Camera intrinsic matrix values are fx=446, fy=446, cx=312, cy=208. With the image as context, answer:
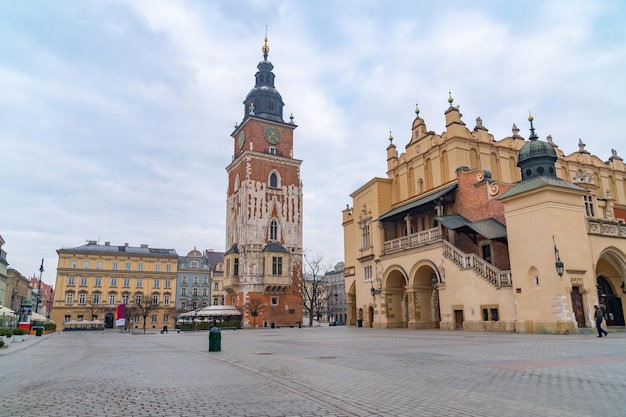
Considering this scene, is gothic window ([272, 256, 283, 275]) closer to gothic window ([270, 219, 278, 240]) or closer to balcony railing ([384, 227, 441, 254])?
gothic window ([270, 219, 278, 240])

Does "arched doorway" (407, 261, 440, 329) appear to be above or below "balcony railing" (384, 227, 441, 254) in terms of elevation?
below

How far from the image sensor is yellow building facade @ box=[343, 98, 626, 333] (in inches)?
953

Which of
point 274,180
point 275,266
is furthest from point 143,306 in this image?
point 274,180

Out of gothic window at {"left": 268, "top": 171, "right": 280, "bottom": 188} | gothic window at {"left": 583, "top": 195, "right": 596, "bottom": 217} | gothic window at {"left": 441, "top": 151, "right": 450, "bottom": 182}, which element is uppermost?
gothic window at {"left": 268, "top": 171, "right": 280, "bottom": 188}

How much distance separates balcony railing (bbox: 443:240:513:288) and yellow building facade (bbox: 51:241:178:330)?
205 feet

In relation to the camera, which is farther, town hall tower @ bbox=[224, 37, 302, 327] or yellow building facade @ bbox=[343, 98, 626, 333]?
town hall tower @ bbox=[224, 37, 302, 327]

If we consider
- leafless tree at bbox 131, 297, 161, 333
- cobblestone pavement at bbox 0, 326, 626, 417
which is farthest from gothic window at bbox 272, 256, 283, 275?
cobblestone pavement at bbox 0, 326, 626, 417

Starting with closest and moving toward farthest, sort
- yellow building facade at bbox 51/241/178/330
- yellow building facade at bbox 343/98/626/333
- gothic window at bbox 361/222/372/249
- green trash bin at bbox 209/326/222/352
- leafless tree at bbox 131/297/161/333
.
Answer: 1. green trash bin at bbox 209/326/222/352
2. yellow building facade at bbox 343/98/626/333
3. gothic window at bbox 361/222/372/249
4. leafless tree at bbox 131/297/161/333
5. yellow building facade at bbox 51/241/178/330

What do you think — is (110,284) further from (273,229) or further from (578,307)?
(578,307)

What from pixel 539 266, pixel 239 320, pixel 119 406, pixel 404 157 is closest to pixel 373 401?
pixel 119 406

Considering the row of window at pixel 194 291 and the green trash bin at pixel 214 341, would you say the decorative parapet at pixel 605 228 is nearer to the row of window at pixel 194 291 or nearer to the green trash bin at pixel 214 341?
the green trash bin at pixel 214 341

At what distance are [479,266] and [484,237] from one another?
2.36 metres

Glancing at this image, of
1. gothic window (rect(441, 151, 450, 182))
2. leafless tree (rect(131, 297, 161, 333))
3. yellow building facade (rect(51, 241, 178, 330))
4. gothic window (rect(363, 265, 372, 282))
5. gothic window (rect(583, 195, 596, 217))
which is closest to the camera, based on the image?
gothic window (rect(583, 195, 596, 217))

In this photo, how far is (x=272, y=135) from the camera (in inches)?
2650
